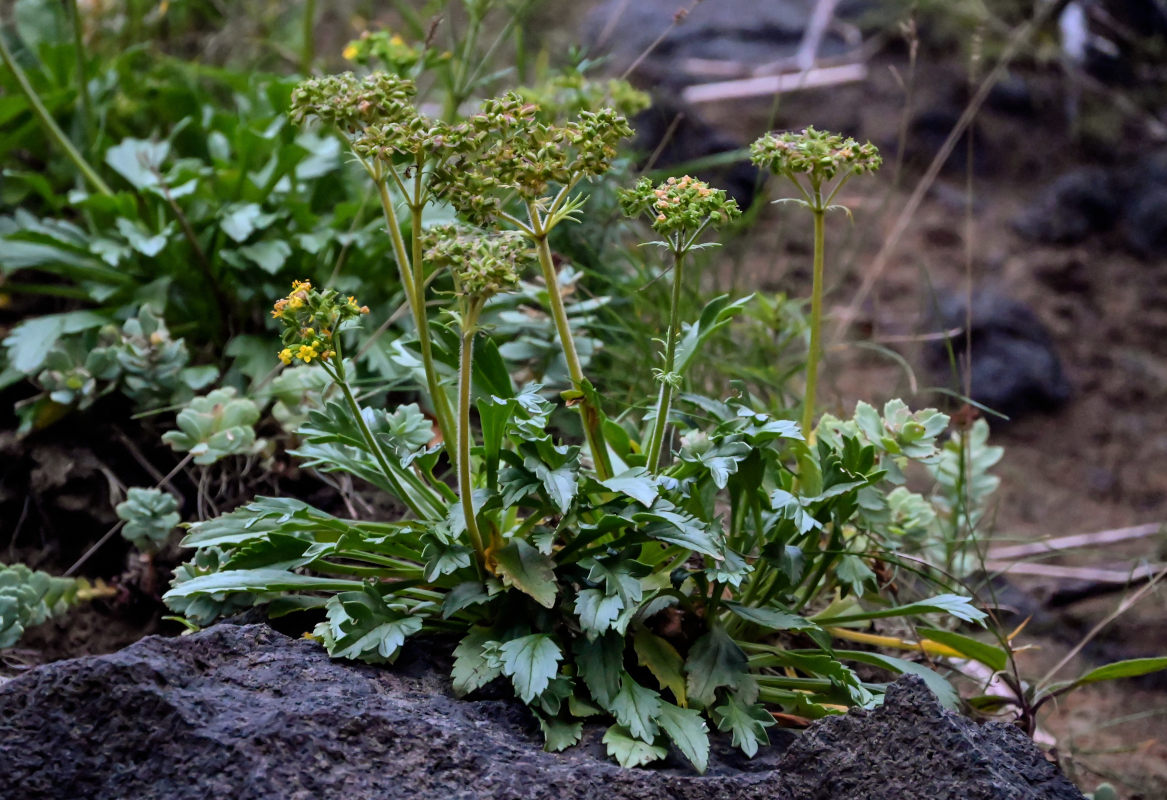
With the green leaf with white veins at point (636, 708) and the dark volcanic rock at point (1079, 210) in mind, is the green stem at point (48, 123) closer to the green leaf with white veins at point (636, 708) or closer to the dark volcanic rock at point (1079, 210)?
the green leaf with white veins at point (636, 708)

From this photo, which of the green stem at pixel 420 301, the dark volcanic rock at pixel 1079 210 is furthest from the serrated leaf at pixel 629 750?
the dark volcanic rock at pixel 1079 210

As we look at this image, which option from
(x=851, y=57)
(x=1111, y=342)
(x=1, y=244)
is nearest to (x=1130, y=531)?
(x=1111, y=342)

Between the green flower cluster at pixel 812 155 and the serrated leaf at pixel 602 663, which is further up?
the green flower cluster at pixel 812 155

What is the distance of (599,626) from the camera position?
62.7 inches

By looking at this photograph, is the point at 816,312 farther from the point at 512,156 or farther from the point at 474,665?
the point at 474,665

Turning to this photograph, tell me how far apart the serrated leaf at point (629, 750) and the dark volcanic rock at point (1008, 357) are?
9.86 ft

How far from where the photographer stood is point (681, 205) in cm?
160

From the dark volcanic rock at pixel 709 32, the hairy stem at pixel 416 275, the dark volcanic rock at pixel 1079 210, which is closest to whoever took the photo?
the hairy stem at pixel 416 275

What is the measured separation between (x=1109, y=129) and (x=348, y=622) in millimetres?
4822

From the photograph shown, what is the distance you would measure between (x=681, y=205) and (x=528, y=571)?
64cm

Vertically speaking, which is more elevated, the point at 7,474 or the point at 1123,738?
the point at 7,474

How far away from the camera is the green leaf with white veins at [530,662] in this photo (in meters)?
1.57

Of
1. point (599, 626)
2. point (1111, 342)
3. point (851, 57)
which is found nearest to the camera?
point (599, 626)

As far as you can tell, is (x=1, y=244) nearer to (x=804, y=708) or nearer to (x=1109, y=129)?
(x=804, y=708)
